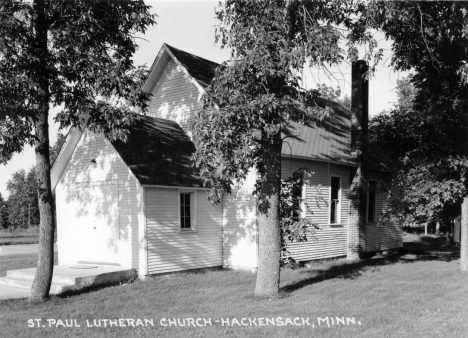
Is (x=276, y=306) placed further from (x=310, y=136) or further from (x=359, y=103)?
(x=359, y=103)

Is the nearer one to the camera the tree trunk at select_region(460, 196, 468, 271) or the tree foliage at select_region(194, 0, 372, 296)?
the tree foliage at select_region(194, 0, 372, 296)

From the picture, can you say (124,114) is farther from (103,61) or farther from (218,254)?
(218,254)

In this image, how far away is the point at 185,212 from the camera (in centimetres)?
1625

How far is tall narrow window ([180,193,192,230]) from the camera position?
16125 mm

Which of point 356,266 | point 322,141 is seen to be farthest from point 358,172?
point 356,266

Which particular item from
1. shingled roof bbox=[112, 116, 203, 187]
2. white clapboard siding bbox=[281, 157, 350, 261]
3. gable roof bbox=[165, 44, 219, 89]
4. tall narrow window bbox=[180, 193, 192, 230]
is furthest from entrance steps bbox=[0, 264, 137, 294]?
gable roof bbox=[165, 44, 219, 89]

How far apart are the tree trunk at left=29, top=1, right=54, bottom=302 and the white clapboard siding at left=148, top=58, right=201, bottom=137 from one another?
6782 mm

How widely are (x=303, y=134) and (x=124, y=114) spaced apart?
894 centimetres

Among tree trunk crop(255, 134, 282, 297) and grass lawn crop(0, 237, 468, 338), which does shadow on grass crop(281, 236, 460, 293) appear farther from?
tree trunk crop(255, 134, 282, 297)

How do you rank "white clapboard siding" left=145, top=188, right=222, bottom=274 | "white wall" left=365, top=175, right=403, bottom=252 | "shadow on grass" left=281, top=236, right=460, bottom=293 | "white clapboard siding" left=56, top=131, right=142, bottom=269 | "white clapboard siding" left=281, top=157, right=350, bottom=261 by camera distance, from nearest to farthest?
"shadow on grass" left=281, top=236, right=460, bottom=293 → "white clapboard siding" left=145, top=188, right=222, bottom=274 → "white clapboard siding" left=56, top=131, right=142, bottom=269 → "white clapboard siding" left=281, top=157, right=350, bottom=261 → "white wall" left=365, top=175, right=403, bottom=252

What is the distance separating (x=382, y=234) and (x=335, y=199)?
4.41 m

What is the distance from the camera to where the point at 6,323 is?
932 cm

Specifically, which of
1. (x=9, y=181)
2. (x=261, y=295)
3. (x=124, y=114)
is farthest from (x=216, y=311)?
(x=9, y=181)

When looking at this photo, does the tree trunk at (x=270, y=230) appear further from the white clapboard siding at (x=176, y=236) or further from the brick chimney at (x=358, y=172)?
the brick chimney at (x=358, y=172)
